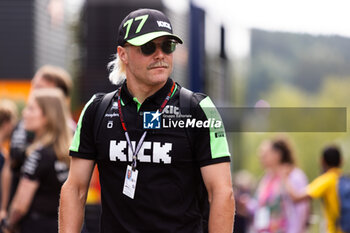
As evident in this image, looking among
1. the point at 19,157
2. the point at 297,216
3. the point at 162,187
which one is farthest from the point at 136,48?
the point at 297,216

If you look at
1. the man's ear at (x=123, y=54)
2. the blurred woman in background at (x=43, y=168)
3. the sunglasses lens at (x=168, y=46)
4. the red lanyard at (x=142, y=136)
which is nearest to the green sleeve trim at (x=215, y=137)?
the red lanyard at (x=142, y=136)

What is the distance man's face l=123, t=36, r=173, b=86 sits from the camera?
10.6ft

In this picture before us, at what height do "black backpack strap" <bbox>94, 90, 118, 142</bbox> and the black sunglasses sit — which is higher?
the black sunglasses

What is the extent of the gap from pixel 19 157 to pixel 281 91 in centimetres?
376

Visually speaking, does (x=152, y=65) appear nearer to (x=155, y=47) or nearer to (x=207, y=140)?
(x=155, y=47)

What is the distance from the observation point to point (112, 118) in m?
3.29

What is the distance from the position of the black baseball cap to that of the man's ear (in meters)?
0.05

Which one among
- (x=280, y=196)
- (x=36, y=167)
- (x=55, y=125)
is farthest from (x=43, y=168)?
(x=280, y=196)

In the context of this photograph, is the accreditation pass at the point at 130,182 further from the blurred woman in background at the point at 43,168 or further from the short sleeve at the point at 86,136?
the blurred woman in background at the point at 43,168

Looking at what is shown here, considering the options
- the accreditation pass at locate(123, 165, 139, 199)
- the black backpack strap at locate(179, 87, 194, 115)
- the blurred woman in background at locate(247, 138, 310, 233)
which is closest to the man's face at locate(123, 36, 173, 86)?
the black backpack strap at locate(179, 87, 194, 115)

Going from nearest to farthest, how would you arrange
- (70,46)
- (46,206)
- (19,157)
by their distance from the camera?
(46,206), (19,157), (70,46)

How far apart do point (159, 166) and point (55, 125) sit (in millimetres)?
2475

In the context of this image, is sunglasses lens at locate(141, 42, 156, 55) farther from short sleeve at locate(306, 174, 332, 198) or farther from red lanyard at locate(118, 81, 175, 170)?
short sleeve at locate(306, 174, 332, 198)

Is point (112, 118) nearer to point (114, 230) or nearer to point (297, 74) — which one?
point (114, 230)
